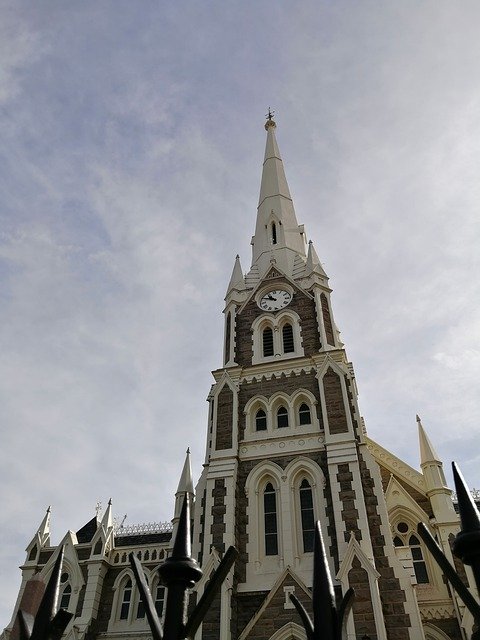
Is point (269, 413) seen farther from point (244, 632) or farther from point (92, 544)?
point (92, 544)

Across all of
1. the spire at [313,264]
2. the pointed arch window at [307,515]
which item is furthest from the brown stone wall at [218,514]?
the spire at [313,264]

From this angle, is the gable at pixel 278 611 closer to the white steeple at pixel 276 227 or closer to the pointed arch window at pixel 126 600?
the pointed arch window at pixel 126 600

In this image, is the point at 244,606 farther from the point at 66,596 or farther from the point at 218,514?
the point at 66,596

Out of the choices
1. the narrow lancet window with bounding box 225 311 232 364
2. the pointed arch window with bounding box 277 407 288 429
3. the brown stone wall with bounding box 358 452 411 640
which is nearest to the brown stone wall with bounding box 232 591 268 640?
the brown stone wall with bounding box 358 452 411 640

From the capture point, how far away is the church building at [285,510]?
15.7 meters

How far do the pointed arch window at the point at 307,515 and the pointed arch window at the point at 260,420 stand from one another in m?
2.91

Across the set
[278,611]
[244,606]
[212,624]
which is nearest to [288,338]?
[244,606]

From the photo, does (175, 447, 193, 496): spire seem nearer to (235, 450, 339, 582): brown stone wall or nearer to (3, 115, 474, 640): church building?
(3, 115, 474, 640): church building

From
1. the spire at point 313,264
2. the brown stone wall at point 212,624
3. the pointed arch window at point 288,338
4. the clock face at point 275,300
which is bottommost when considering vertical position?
the brown stone wall at point 212,624

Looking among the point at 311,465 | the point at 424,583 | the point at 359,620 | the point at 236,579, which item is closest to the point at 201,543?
the point at 236,579

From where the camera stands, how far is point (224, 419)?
21219 mm

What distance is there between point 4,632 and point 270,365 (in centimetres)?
1747

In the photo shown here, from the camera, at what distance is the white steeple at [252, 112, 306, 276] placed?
1176 inches

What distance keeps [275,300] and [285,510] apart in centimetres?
1110
